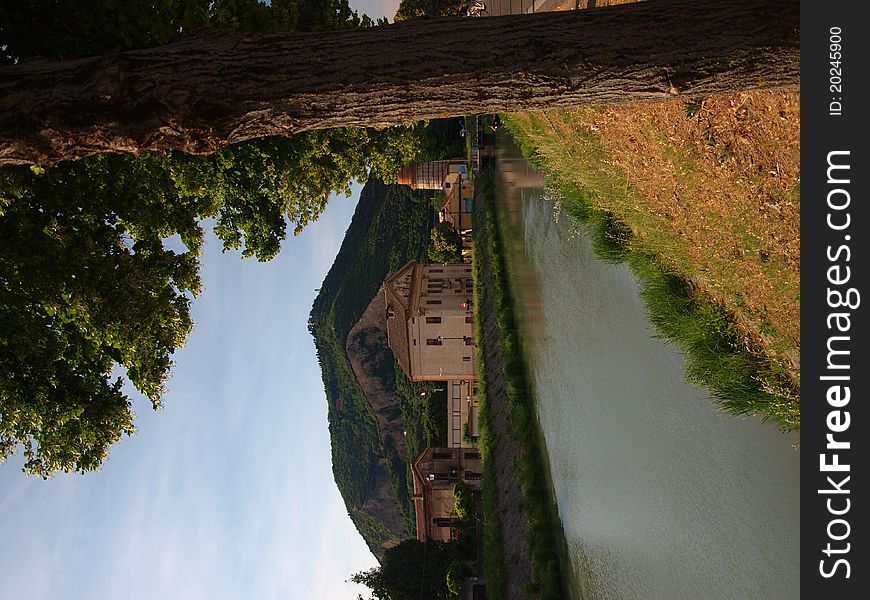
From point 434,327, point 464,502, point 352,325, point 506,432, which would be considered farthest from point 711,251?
point 352,325

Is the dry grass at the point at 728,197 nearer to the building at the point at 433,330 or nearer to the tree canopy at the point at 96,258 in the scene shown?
the tree canopy at the point at 96,258

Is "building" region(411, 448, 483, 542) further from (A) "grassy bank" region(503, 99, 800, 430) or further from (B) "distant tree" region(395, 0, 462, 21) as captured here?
(A) "grassy bank" region(503, 99, 800, 430)

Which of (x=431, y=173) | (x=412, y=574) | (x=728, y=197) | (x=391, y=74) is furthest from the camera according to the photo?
(x=431, y=173)

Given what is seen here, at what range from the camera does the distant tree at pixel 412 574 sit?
99.0 ft

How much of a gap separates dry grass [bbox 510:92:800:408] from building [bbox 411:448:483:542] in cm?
2654

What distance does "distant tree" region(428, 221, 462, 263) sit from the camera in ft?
134

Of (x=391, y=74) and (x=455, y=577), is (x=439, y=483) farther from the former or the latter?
(x=391, y=74)

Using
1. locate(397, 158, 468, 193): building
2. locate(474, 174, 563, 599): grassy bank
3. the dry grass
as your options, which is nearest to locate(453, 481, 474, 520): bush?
locate(474, 174, 563, 599): grassy bank

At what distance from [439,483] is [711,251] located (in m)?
28.9

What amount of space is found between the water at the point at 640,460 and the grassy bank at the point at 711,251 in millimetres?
909

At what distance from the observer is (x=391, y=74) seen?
15.8ft

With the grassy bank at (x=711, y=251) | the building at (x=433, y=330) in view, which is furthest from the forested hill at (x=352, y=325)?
the grassy bank at (x=711, y=251)

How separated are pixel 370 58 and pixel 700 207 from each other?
5320 mm
